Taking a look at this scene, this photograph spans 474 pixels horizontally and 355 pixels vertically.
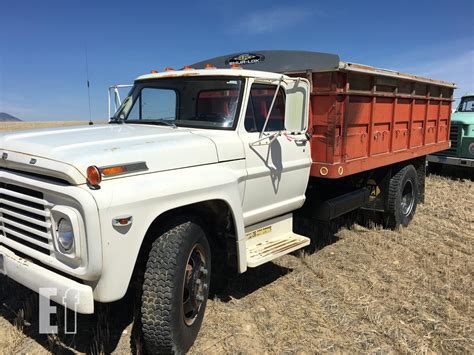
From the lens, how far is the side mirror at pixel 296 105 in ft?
12.8

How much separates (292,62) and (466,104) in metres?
9.67

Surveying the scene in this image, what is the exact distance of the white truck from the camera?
8.79 ft

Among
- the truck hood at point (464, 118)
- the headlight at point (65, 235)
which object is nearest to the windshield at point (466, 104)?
the truck hood at point (464, 118)

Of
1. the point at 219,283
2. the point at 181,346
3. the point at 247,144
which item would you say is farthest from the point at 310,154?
the point at 181,346

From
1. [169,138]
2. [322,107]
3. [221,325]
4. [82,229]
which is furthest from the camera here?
[322,107]

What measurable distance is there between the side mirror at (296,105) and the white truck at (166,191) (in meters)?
0.01

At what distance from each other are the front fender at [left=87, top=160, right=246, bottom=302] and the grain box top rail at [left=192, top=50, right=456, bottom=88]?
6.80ft

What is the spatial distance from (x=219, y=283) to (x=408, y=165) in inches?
157

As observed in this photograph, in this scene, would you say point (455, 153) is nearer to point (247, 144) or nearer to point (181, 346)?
point (247, 144)

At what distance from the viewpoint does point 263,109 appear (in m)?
4.19

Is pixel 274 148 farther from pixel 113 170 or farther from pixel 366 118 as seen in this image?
pixel 113 170

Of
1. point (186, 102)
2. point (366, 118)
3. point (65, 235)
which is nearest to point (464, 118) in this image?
point (366, 118)

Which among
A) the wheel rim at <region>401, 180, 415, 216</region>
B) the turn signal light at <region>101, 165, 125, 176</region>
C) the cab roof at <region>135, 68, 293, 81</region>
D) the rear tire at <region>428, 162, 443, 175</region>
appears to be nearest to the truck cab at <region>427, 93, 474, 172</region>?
the rear tire at <region>428, 162, 443, 175</region>

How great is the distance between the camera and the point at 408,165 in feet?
22.3
